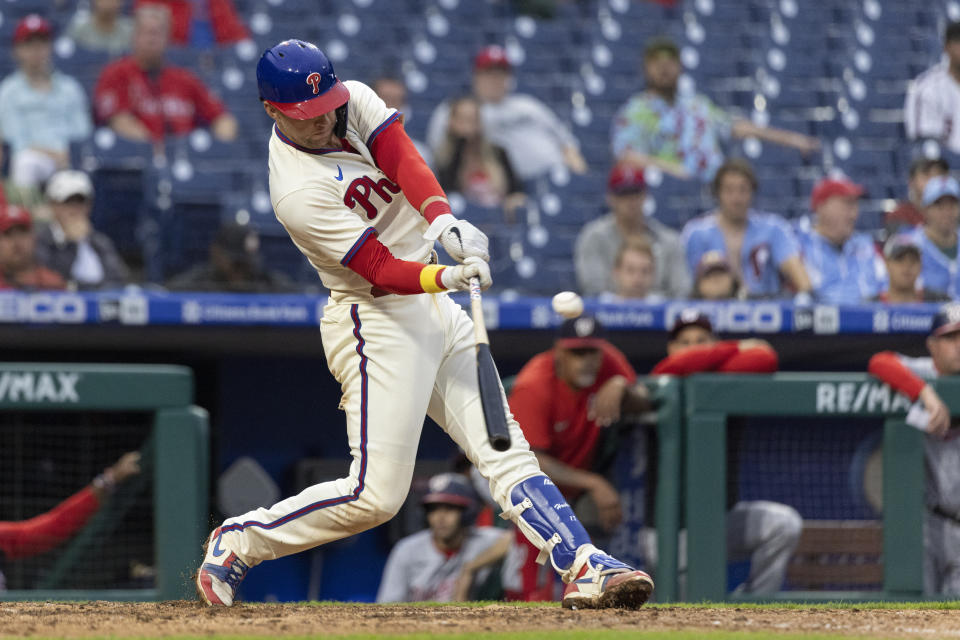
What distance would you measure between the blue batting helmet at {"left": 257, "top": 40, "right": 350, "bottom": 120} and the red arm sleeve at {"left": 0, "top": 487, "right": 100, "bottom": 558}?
6.84ft

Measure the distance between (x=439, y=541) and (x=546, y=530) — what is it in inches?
79.4

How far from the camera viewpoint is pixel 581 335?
5.04m

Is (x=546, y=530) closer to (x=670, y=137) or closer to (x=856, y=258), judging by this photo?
(x=856, y=258)

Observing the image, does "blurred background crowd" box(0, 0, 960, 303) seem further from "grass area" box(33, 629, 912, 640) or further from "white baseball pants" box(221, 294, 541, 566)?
"grass area" box(33, 629, 912, 640)

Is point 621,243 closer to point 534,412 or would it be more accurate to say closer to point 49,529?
point 534,412

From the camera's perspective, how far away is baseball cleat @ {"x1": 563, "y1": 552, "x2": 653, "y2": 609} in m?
3.42

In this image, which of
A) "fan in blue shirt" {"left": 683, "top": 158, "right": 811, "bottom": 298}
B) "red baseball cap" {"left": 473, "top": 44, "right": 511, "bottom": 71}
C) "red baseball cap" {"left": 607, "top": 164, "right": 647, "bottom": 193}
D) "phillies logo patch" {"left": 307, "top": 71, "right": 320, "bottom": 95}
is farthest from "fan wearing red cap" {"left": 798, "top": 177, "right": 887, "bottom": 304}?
"phillies logo patch" {"left": 307, "top": 71, "right": 320, "bottom": 95}

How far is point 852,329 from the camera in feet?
20.4

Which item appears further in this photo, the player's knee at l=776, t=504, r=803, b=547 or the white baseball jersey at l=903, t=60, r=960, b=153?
the white baseball jersey at l=903, t=60, r=960, b=153

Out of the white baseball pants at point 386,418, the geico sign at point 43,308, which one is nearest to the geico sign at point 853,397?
the white baseball pants at point 386,418

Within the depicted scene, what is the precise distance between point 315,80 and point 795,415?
7.95 feet

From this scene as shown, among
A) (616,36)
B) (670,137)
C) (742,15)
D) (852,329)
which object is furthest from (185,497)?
(742,15)

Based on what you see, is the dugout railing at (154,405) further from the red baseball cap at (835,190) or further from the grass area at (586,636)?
the red baseball cap at (835,190)

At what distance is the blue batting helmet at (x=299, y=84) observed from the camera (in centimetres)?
345
